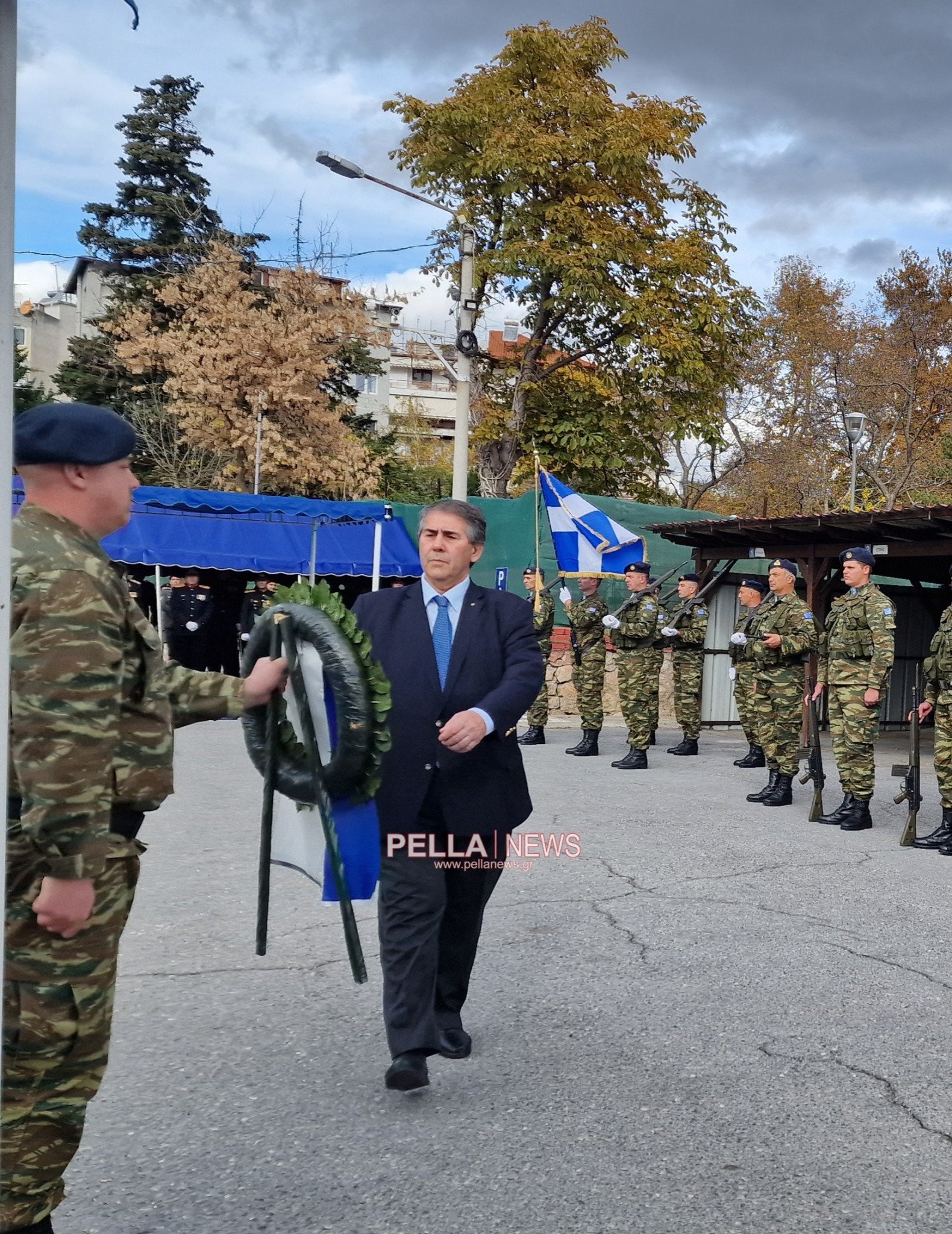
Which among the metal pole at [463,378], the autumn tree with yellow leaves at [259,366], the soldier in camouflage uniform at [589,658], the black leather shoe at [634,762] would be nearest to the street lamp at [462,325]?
the metal pole at [463,378]

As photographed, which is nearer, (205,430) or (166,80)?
(205,430)

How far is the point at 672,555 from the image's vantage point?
63.2 ft

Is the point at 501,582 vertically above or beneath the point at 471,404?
beneath

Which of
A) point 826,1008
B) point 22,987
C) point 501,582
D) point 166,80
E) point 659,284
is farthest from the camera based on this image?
point 166,80

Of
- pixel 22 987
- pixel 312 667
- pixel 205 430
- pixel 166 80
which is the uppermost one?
pixel 166 80

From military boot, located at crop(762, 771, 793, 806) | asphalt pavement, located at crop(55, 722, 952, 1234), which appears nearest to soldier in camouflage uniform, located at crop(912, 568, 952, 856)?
asphalt pavement, located at crop(55, 722, 952, 1234)

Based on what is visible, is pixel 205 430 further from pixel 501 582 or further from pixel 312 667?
pixel 312 667

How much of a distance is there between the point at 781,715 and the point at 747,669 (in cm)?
Result: 219

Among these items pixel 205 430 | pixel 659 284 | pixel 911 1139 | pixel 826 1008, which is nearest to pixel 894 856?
pixel 826 1008

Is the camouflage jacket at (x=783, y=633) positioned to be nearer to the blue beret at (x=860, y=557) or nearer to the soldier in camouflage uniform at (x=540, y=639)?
the blue beret at (x=860, y=557)

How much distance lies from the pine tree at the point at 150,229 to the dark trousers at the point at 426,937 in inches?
1333

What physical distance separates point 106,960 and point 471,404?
26.7m

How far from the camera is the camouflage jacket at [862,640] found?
9203mm

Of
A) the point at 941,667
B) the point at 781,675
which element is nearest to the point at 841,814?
the point at 941,667
